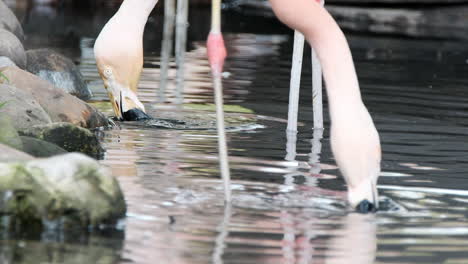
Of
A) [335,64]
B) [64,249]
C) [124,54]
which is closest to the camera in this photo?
[64,249]

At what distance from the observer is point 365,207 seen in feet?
18.4

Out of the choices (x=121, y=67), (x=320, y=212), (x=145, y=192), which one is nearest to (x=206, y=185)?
(x=145, y=192)

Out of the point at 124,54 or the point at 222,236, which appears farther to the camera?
the point at 124,54

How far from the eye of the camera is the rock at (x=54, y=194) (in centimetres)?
509

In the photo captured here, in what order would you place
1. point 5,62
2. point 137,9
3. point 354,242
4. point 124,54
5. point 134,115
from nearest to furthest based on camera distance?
point 354,242, point 137,9, point 124,54, point 134,115, point 5,62

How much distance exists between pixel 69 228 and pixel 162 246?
50cm

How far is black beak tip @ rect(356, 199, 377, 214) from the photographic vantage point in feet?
18.4

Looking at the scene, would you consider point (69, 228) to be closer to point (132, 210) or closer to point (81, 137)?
point (132, 210)

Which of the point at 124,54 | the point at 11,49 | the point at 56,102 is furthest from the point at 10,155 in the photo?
the point at 11,49

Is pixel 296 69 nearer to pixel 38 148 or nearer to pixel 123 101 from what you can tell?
pixel 123 101

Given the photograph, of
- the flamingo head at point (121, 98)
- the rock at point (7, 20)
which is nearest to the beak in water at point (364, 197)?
the flamingo head at point (121, 98)

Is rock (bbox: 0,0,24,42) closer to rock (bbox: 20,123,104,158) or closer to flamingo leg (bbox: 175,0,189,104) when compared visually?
flamingo leg (bbox: 175,0,189,104)

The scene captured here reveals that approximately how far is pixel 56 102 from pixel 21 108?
41.2 inches

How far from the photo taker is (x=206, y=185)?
20.5ft
